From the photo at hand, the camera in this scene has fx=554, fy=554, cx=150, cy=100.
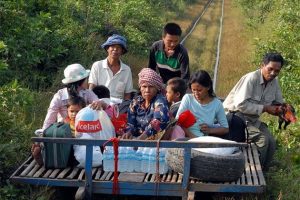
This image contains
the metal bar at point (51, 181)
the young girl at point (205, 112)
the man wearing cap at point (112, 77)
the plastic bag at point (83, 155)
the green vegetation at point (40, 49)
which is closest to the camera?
the metal bar at point (51, 181)

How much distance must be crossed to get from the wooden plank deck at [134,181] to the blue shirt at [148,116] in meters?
0.51

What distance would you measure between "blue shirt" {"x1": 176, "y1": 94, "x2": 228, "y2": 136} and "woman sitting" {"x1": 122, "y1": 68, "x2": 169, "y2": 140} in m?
0.28

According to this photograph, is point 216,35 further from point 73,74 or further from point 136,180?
point 136,180

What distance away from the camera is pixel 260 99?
22.0 ft

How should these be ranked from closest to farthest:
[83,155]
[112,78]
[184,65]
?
[83,155], [112,78], [184,65]

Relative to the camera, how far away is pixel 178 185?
5.32 metres

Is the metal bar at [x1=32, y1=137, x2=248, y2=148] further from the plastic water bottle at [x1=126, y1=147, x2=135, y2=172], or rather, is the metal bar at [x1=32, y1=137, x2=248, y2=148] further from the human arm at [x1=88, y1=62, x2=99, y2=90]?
the human arm at [x1=88, y1=62, x2=99, y2=90]

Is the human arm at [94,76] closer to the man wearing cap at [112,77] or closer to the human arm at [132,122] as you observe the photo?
the man wearing cap at [112,77]

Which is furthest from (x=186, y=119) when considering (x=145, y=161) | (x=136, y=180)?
(x=136, y=180)

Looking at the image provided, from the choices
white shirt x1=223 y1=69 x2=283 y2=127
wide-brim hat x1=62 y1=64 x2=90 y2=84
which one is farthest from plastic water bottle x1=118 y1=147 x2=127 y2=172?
white shirt x1=223 y1=69 x2=283 y2=127

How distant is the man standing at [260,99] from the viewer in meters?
6.54

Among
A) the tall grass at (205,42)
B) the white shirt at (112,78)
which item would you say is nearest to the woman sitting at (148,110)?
the white shirt at (112,78)

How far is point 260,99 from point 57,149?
2592mm

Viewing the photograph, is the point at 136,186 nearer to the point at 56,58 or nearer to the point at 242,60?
the point at 56,58
